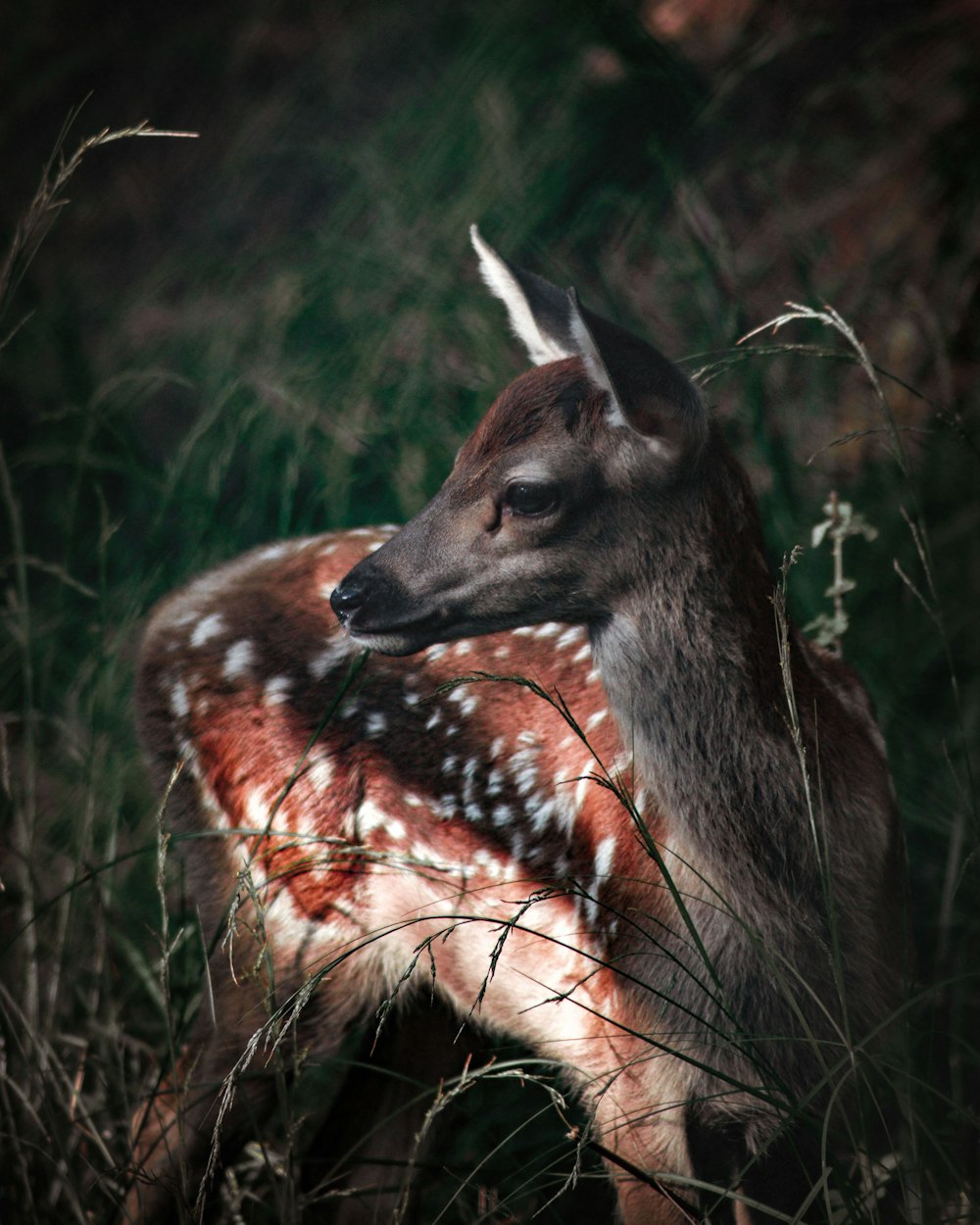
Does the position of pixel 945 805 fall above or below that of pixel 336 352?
below

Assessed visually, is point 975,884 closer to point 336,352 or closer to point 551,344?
point 551,344

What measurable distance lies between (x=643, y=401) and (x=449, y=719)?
54 centimetres

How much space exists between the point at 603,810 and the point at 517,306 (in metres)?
0.63

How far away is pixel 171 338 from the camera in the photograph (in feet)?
5.94

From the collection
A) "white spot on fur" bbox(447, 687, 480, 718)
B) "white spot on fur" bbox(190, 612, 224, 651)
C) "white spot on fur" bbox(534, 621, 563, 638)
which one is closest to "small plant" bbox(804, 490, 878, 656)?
"white spot on fur" bbox(534, 621, 563, 638)

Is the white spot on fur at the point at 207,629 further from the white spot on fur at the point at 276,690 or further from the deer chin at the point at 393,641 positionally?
the deer chin at the point at 393,641

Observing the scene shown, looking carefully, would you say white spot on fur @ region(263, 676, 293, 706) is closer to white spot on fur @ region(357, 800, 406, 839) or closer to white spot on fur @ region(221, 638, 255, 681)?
white spot on fur @ region(221, 638, 255, 681)

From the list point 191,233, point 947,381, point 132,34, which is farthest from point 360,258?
point 947,381

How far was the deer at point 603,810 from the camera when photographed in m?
1.23

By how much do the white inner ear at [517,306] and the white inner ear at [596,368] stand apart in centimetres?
11

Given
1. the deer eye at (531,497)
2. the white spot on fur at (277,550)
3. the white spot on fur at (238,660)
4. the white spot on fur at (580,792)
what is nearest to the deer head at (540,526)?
the deer eye at (531,497)

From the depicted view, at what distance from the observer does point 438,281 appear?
1678 millimetres

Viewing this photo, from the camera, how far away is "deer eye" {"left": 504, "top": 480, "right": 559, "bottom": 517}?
1226 millimetres

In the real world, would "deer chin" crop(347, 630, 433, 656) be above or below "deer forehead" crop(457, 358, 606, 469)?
below
